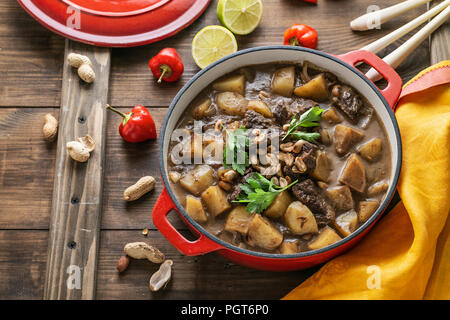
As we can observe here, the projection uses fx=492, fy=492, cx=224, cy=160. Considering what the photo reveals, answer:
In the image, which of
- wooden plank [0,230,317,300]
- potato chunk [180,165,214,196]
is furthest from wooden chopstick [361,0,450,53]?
wooden plank [0,230,317,300]

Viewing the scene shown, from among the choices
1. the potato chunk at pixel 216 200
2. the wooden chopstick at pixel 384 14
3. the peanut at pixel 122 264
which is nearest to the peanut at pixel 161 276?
the peanut at pixel 122 264

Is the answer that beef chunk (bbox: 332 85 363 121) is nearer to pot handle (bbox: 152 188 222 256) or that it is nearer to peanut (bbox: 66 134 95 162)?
pot handle (bbox: 152 188 222 256)

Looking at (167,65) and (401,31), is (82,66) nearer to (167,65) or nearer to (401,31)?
(167,65)

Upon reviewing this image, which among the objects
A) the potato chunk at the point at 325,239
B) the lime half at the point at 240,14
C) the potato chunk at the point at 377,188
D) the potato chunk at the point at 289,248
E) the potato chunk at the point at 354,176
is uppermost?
the lime half at the point at 240,14

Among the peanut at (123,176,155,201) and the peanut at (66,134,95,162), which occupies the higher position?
the peanut at (66,134,95,162)

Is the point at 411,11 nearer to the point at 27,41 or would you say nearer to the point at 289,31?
the point at 289,31

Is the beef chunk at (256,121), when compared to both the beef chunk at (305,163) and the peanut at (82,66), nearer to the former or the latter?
the beef chunk at (305,163)

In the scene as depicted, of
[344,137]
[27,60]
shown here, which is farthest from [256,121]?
[27,60]
